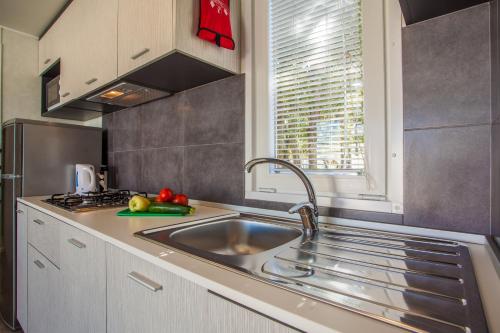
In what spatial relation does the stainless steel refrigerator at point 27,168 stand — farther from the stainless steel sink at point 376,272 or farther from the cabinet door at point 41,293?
the stainless steel sink at point 376,272

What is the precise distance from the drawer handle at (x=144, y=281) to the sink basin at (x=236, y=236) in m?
0.25

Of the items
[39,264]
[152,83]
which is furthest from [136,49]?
[39,264]

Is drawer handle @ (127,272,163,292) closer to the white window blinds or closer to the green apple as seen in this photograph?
the green apple

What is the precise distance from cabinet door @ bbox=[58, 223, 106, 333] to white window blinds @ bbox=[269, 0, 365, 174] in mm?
818

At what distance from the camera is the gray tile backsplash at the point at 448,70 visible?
0.76 meters

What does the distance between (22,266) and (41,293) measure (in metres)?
0.50

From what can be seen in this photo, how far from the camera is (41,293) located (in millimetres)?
1375

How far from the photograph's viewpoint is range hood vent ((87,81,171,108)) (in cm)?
158

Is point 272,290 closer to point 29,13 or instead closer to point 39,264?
point 39,264

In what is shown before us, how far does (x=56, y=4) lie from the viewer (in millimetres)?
1979

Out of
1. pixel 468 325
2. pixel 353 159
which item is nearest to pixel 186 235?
pixel 353 159

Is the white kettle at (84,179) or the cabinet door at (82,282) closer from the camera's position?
the cabinet door at (82,282)

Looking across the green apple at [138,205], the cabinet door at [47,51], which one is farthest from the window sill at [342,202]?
the cabinet door at [47,51]

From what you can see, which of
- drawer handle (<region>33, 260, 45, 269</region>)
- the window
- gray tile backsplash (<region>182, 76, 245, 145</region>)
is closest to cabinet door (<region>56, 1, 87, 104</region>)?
gray tile backsplash (<region>182, 76, 245, 145</region>)
